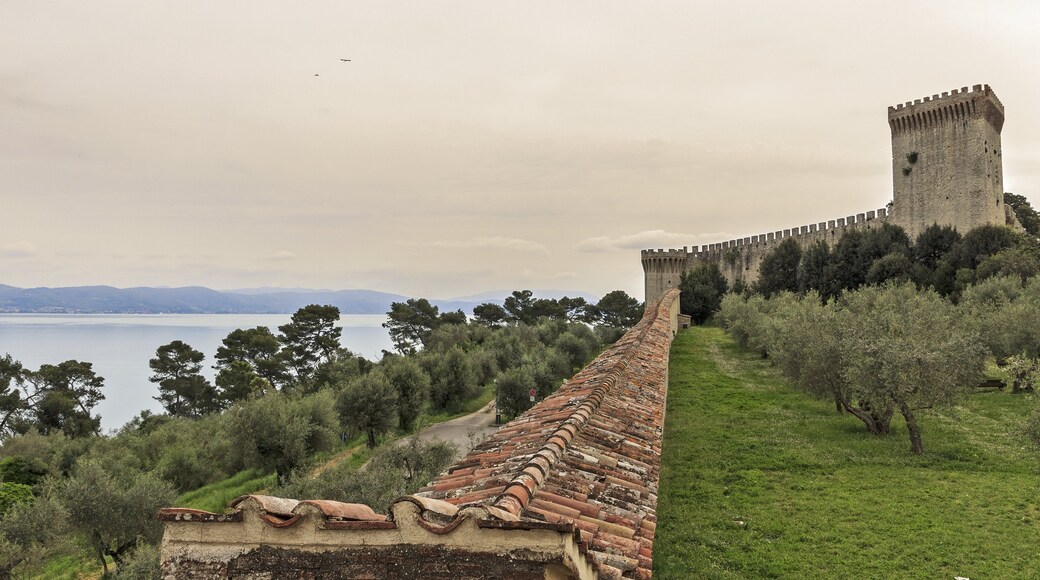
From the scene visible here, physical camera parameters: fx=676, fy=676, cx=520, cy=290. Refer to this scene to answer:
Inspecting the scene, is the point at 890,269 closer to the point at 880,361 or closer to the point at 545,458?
the point at 880,361

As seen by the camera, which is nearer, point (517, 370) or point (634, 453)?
point (634, 453)

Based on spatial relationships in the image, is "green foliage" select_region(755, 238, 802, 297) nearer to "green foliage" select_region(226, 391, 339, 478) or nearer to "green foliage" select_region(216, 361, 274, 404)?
"green foliage" select_region(216, 361, 274, 404)

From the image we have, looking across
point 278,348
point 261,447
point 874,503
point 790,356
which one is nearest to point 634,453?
point 874,503

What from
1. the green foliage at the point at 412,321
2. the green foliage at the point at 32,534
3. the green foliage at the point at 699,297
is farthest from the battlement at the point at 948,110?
the green foliage at the point at 32,534

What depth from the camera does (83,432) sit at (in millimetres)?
50125

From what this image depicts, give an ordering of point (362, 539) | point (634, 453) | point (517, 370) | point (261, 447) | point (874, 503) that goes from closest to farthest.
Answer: point (362, 539), point (634, 453), point (874, 503), point (261, 447), point (517, 370)

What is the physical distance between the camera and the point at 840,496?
1184cm

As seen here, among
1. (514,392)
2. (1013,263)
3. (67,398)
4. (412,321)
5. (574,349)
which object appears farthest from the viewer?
(412,321)

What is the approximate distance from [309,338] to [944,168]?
5376cm

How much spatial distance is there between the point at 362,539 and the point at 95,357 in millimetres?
151061

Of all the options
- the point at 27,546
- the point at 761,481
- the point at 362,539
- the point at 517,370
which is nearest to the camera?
the point at 362,539

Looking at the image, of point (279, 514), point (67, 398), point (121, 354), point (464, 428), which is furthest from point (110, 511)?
point (121, 354)

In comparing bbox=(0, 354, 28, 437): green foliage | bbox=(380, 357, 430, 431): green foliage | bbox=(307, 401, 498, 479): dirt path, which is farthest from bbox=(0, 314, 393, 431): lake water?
bbox=(307, 401, 498, 479): dirt path

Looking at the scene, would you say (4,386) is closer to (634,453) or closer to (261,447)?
(261,447)
